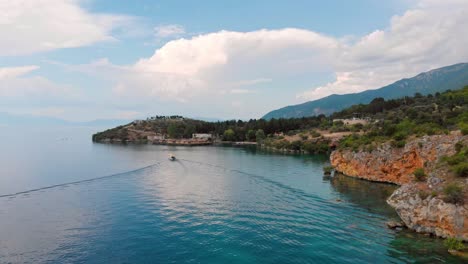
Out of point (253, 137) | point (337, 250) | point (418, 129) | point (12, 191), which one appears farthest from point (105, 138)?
point (337, 250)

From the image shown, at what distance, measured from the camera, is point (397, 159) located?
53.5 m

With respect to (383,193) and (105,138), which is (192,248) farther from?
(105,138)

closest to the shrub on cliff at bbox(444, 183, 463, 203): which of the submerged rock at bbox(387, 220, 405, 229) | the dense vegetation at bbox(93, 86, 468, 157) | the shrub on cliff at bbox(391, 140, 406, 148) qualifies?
the dense vegetation at bbox(93, 86, 468, 157)

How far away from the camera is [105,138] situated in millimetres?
195125

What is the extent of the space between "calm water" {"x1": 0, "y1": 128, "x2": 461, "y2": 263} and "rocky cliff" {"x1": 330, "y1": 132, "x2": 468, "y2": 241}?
6.33ft

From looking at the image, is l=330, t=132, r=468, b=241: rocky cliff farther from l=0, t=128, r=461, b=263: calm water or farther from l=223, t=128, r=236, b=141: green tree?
l=223, t=128, r=236, b=141: green tree

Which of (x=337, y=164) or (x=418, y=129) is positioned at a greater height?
(x=418, y=129)

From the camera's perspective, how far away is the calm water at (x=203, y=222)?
27.2 m

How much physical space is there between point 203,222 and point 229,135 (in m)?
148

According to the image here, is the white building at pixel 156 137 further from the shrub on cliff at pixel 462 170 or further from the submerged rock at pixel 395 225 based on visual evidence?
the shrub on cliff at pixel 462 170

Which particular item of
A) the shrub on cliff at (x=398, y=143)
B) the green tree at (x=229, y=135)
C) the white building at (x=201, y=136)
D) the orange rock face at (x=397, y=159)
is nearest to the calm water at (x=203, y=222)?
the orange rock face at (x=397, y=159)

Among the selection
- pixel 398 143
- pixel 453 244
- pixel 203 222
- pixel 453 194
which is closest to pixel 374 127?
pixel 398 143

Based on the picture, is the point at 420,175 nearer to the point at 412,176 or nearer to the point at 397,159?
the point at 412,176

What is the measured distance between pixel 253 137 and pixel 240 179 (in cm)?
11198
